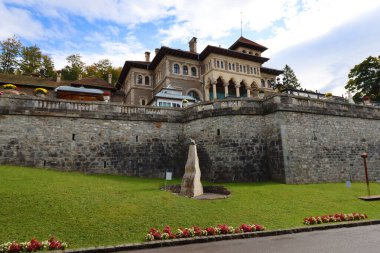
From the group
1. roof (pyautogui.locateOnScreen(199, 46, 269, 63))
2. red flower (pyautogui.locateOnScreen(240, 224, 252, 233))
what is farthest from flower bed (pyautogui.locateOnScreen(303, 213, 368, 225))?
roof (pyautogui.locateOnScreen(199, 46, 269, 63))

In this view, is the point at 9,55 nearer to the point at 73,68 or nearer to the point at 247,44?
the point at 73,68

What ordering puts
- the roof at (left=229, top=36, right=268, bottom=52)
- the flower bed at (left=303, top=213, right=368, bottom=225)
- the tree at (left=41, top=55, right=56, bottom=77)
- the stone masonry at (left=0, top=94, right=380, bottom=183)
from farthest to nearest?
the roof at (left=229, top=36, right=268, bottom=52) → the tree at (left=41, top=55, right=56, bottom=77) → the stone masonry at (left=0, top=94, right=380, bottom=183) → the flower bed at (left=303, top=213, right=368, bottom=225)

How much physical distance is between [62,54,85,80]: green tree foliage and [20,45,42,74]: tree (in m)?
5.91

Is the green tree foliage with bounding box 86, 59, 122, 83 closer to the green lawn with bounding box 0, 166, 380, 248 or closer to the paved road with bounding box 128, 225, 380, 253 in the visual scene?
the green lawn with bounding box 0, 166, 380, 248

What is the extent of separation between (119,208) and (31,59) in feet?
147

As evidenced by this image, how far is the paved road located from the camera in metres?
7.55

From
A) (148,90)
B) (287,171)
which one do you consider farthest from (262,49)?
(287,171)

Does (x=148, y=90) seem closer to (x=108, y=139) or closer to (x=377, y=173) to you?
(x=108, y=139)

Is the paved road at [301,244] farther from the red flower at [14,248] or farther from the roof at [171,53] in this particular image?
the roof at [171,53]

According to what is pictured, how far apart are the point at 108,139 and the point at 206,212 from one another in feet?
33.6

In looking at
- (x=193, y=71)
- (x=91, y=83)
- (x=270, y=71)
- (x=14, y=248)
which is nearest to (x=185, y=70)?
(x=193, y=71)

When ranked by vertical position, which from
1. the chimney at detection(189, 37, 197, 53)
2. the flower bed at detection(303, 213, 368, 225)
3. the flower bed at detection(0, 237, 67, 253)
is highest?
the chimney at detection(189, 37, 197, 53)

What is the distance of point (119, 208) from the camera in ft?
34.3

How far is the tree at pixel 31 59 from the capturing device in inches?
1752
